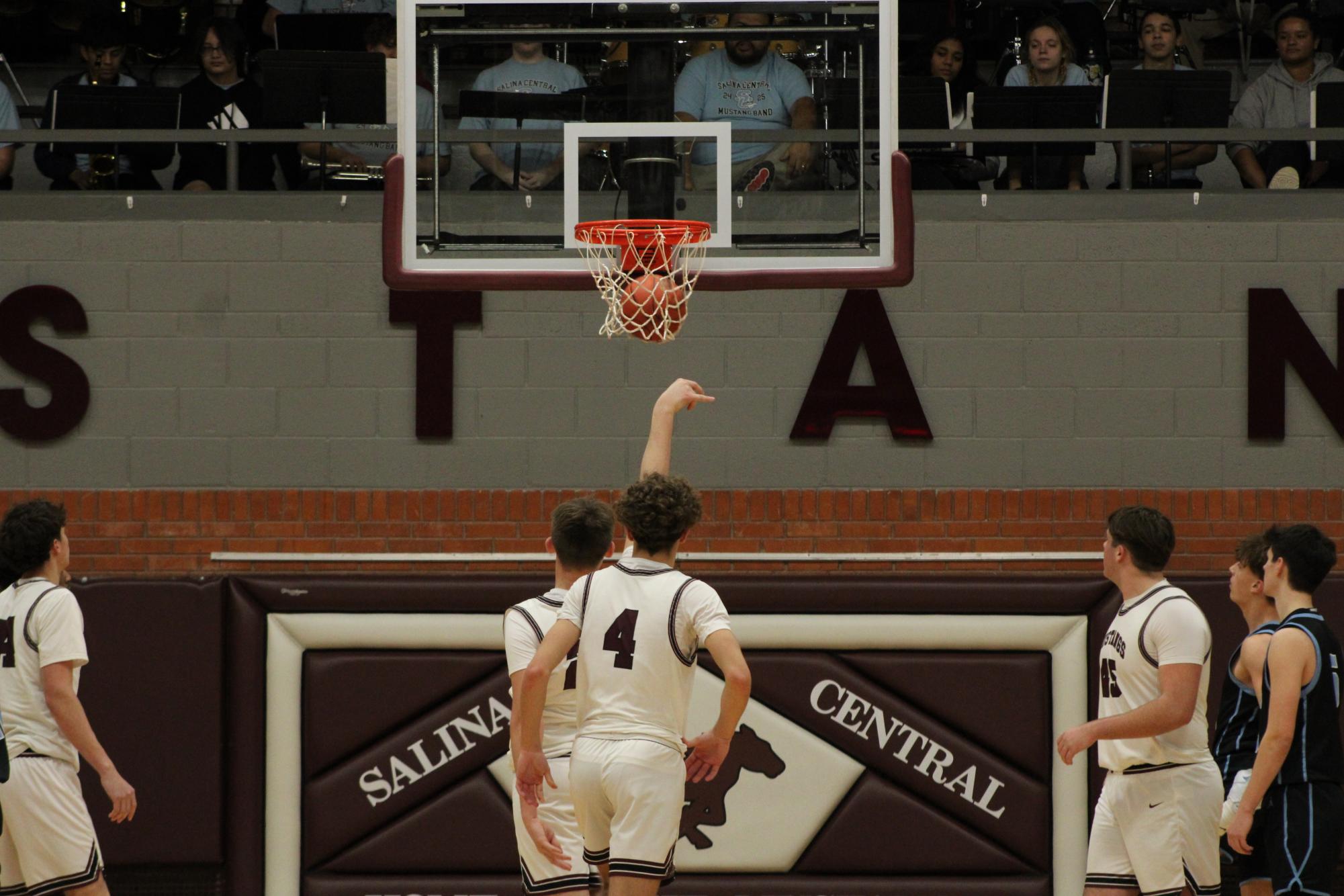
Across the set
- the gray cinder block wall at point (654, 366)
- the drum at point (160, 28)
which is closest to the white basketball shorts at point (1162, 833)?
the gray cinder block wall at point (654, 366)

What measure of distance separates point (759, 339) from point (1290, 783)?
341cm

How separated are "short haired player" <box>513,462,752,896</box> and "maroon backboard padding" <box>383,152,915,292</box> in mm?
1115

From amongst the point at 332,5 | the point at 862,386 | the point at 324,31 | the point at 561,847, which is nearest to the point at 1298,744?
the point at 561,847

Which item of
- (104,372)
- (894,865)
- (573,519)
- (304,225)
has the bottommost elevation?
(894,865)

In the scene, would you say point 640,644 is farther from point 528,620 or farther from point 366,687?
point 366,687

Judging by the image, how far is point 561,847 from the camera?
536 centimetres

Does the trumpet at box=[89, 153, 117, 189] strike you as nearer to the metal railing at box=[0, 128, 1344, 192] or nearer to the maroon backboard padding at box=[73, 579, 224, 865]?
the metal railing at box=[0, 128, 1344, 192]

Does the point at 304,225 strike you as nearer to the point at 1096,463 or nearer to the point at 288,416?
the point at 288,416

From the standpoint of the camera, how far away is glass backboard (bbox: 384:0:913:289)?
234 inches

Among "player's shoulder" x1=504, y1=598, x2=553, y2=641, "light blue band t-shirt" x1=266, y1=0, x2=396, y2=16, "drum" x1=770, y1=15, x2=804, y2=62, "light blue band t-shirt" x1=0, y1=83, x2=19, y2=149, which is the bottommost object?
"player's shoulder" x1=504, y1=598, x2=553, y2=641

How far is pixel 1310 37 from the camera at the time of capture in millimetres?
9078

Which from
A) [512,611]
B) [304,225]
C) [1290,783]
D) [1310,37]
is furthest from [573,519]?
[1310,37]

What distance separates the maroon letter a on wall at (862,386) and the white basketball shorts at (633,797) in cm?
307

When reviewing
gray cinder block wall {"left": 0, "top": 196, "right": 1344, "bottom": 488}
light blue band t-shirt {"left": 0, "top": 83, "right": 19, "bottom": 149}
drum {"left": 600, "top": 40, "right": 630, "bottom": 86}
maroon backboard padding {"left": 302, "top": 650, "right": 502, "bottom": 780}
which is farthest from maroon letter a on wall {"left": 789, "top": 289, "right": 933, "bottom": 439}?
light blue band t-shirt {"left": 0, "top": 83, "right": 19, "bottom": 149}
